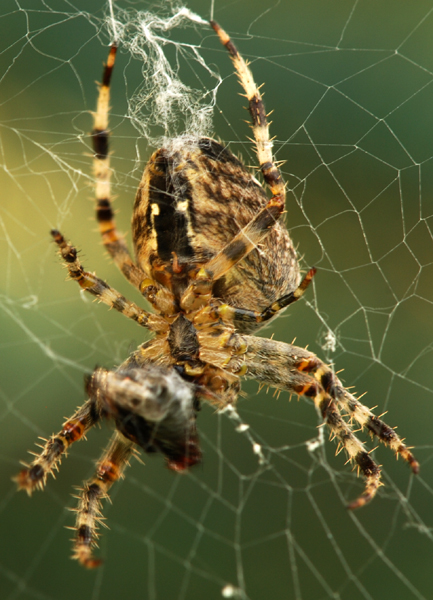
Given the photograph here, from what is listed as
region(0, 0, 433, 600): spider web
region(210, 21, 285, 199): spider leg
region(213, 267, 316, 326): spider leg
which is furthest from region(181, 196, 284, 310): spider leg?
region(0, 0, 433, 600): spider web

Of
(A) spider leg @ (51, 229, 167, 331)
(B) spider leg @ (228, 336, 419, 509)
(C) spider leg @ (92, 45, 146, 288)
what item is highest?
(C) spider leg @ (92, 45, 146, 288)

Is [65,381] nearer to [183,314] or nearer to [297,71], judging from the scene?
[183,314]

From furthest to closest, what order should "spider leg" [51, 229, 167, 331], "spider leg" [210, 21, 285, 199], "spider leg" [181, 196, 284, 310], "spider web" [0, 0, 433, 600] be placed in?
"spider web" [0, 0, 433, 600]
"spider leg" [51, 229, 167, 331]
"spider leg" [210, 21, 285, 199]
"spider leg" [181, 196, 284, 310]

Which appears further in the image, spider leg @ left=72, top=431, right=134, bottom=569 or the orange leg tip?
spider leg @ left=72, top=431, right=134, bottom=569

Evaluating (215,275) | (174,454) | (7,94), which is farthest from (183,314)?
(7,94)

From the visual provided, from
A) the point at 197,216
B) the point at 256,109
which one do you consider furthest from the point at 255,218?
the point at 256,109

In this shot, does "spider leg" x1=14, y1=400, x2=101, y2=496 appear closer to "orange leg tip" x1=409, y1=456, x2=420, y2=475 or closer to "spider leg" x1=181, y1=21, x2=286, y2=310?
"spider leg" x1=181, y1=21, x2=286, y2=310

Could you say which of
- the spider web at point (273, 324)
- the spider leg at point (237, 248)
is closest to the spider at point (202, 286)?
the spider leg at point (237, 248)
